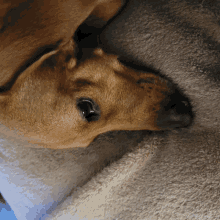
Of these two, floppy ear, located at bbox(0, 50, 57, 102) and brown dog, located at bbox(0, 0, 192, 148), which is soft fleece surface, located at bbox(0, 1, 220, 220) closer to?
brown dog, located at bbox(0, 0, 192, 148)

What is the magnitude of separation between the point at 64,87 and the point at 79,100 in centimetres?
7

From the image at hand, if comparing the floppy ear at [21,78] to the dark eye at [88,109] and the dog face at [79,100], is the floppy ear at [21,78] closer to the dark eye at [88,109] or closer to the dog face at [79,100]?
the dog face at [79,100]

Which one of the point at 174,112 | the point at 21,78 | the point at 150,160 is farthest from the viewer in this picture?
the point at 150,160

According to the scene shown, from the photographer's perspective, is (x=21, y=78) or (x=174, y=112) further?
(x=174, y=112)

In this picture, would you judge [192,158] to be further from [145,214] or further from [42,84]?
[42,84]

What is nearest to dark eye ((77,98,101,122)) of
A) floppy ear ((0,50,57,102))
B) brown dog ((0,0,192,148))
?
brown dog ((0,0,192,148))

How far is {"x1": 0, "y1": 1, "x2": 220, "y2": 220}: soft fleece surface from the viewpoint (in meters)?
0.76

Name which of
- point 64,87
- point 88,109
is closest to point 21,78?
point 64,87

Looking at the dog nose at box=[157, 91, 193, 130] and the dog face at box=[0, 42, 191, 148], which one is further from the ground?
the dog face at box=[0, 42, 191, 148]

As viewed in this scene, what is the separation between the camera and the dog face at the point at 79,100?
0.63 meters

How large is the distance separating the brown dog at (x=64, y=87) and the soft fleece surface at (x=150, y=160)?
0.32 feet

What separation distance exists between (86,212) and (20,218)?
40cm

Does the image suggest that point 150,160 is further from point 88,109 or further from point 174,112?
point 88,109

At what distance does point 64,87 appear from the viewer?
0.67 m
